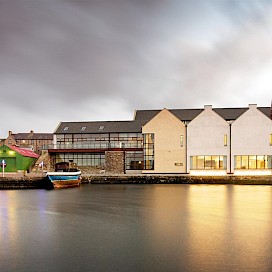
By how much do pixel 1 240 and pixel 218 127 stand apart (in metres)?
34.3

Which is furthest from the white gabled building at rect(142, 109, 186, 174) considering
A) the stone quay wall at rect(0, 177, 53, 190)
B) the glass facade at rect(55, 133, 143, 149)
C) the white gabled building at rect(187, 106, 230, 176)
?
the stone quay wall at rect(0, 177, 53, 190)

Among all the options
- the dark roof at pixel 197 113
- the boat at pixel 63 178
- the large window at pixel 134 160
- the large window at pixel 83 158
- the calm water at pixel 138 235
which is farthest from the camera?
the dark roof at pixel 197 113

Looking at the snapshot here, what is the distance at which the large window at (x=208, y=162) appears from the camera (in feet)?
142

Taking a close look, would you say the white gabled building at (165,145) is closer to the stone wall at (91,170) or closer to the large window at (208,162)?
the large window at (208,162)

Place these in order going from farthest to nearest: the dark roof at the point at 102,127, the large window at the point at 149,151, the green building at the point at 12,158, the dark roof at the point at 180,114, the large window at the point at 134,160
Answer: the dark roof at the point at 180,114
the dark roof at the point at 102,127
the large window at the point at 134,160
the green building at the point at 12,158
the large window at the point at 149,151

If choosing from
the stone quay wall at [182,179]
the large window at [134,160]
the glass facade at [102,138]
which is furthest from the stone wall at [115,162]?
the glass facade at [102,138]

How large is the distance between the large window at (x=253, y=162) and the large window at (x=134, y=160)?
52.1 ft

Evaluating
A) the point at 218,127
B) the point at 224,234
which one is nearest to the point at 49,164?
the point at 218,127

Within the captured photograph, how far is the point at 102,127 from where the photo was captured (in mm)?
60875

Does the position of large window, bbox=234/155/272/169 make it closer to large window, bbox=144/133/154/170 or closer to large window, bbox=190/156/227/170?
large window, bbox=190/156/227/170

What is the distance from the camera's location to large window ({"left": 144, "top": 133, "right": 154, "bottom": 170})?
45.7 metres

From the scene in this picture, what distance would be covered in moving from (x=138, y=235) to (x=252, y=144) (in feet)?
102

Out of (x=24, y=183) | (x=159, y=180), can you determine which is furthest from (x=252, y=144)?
(x=24, y=183)

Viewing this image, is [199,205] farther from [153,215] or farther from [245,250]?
[245,250]
